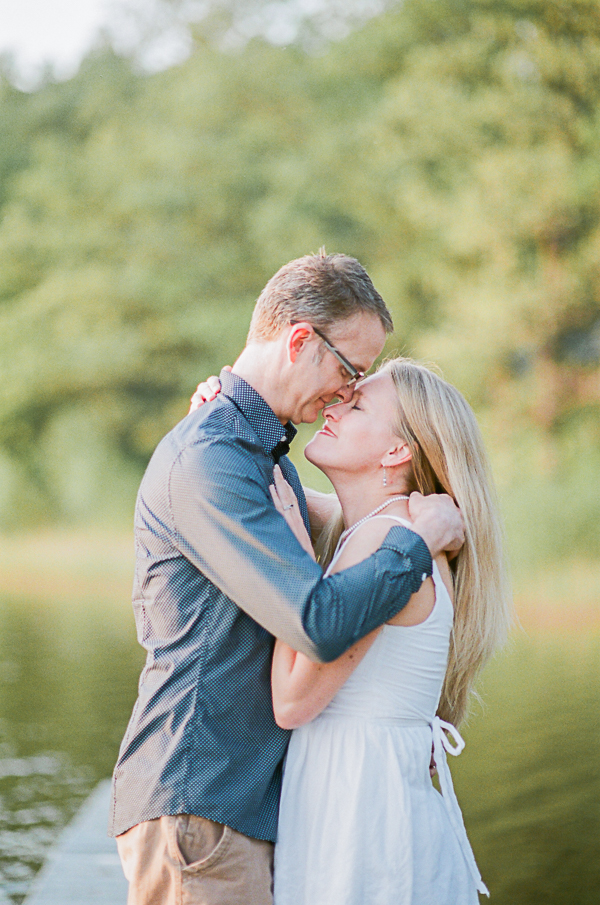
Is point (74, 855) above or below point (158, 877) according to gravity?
below

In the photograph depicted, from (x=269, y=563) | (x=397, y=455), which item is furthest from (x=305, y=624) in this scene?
(x=397, y=455)

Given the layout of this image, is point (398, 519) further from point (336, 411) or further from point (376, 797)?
point (376, 797)

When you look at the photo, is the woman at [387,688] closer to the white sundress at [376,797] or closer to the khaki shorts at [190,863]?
the white sundress at [376,797]

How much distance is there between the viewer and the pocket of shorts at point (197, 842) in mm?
1773

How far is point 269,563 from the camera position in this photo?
1.69m

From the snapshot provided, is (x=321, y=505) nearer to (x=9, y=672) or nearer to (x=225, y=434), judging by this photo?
(x=225, y=434)

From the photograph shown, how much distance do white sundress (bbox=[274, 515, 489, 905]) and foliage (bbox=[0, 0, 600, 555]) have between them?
440 inches

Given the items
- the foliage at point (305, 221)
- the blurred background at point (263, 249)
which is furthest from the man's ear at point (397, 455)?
the foliage at point (305, 221)

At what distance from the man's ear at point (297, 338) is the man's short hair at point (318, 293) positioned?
17 millimetres

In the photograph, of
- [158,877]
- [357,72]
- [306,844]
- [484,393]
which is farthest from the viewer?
[357,72]

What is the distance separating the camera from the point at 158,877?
5.91ft

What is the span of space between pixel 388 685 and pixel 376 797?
0.68 feet

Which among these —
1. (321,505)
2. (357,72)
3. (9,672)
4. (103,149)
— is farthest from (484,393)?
(321,505)

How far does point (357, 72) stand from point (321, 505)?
15259 mm
